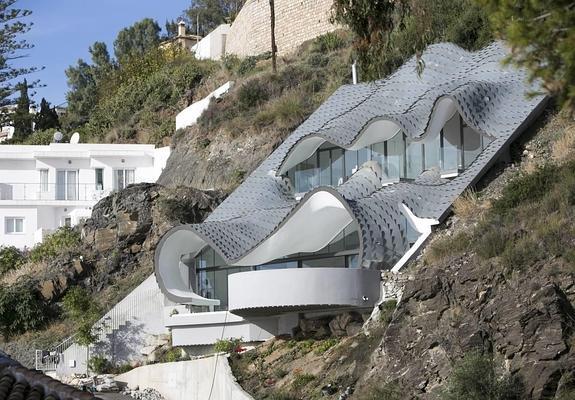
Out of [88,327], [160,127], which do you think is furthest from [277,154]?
[160,127]

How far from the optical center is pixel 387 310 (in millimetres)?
30000

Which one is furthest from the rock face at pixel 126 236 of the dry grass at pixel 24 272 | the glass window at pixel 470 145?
the glass window at pixel 470 145

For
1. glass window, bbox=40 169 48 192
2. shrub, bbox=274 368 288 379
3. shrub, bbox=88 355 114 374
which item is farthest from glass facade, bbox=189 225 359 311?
glass window, bbox=40 169 48 192

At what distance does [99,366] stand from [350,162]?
10.4 m

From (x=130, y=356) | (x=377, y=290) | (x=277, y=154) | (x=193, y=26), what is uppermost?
(x=193, y=26)

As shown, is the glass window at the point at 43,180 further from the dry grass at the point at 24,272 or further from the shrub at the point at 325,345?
the shrub at the point at 325,345

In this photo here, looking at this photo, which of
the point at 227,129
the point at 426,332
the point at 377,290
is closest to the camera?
the point at 426,332

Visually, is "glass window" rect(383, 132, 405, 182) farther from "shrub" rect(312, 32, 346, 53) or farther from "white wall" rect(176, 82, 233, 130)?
"shrub" rect(312, 32, 346, 53)

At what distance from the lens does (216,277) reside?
37.6 metres

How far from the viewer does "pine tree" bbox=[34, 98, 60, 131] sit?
8175 centimetres

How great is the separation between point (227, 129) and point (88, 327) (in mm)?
14671

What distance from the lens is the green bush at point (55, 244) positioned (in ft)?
157

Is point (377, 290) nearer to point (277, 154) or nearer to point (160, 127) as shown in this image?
point (277, 154)

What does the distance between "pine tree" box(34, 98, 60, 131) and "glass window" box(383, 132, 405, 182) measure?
48000mm
